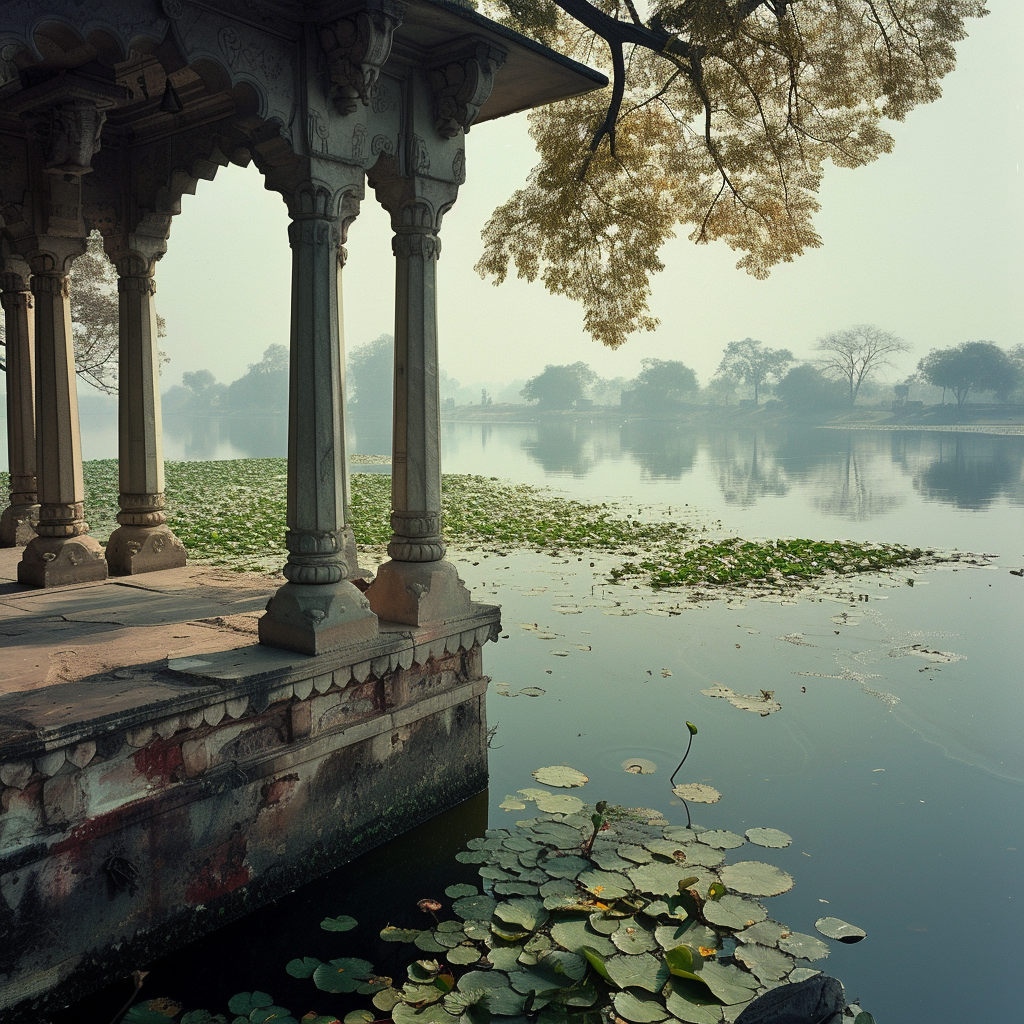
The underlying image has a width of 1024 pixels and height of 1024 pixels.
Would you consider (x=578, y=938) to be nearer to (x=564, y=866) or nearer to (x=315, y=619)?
(x=564, y=866)

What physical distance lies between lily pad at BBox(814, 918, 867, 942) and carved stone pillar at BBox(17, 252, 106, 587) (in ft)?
15.0

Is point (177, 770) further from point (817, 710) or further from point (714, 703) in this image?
point (817, 710)

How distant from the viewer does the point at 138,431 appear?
19.1 ft

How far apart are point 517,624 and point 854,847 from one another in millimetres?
4127

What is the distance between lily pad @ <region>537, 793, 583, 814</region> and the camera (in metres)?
4.37

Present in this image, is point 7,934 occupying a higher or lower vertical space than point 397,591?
lower

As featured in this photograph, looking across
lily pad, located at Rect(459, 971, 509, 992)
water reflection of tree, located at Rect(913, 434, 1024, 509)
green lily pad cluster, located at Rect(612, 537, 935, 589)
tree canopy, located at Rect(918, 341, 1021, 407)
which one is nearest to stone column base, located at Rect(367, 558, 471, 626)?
lily pad, located at Rect(459, 971, 509, 992)

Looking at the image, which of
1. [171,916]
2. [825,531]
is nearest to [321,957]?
[171,916]

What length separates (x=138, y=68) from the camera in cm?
452

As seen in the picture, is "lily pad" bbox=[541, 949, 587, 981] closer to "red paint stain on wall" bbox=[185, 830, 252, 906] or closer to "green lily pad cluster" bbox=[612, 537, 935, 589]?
"red paint stain on wall" bbox=[185, 830, 252, 906]

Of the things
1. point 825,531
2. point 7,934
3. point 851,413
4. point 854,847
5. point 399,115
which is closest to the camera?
point 7,934

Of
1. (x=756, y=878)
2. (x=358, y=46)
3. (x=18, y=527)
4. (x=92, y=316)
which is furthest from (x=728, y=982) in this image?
(x=92, y=316)

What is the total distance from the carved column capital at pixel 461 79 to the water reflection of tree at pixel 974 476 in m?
16.7

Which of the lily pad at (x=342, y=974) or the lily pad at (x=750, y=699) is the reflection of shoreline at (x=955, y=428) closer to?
the lily pad at (x=750, y=699)
